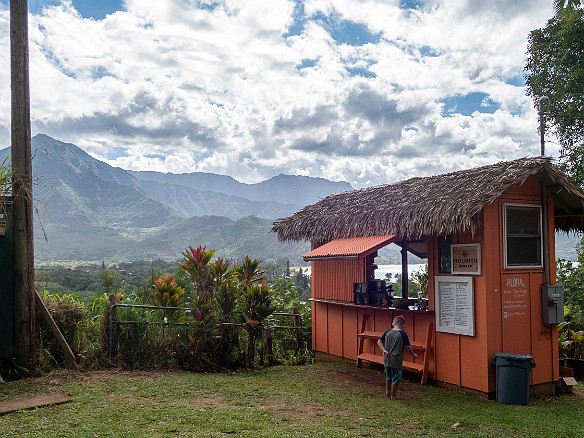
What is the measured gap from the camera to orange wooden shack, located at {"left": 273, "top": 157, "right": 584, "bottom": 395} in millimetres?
8211

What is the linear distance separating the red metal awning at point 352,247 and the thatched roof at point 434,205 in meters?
0.18

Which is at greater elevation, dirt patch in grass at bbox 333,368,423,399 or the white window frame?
the white window frame

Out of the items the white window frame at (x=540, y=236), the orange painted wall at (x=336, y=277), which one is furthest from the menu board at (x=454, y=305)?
the orange painted wall at (x=336, y=277)

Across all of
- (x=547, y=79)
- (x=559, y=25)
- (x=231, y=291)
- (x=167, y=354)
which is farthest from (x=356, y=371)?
(x=559, y=25)

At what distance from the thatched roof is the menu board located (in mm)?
802

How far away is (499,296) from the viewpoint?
8273 mm

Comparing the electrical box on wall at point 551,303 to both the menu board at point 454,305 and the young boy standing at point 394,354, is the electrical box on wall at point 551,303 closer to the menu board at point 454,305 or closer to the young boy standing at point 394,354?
the menu board at point 454,305

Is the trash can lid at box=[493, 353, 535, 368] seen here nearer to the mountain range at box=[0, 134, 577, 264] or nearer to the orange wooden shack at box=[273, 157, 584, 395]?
the orange wooden shack at box=[273, 157, 584, 395]

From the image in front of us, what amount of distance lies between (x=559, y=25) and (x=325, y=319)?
37.3 ft

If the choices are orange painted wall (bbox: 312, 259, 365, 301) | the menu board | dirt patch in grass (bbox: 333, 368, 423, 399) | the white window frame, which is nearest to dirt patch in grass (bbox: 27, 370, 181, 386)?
dirt patch in grass (bbox: 333, 368, 423, 399)

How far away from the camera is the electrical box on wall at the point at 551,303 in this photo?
8.54m

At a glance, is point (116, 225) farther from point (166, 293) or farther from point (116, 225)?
point (166, 293)

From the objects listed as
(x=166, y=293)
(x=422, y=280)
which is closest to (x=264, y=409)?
(x=166, y=293)

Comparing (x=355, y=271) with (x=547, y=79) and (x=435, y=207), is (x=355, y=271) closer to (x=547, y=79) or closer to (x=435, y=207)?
(x=435, y=207)
